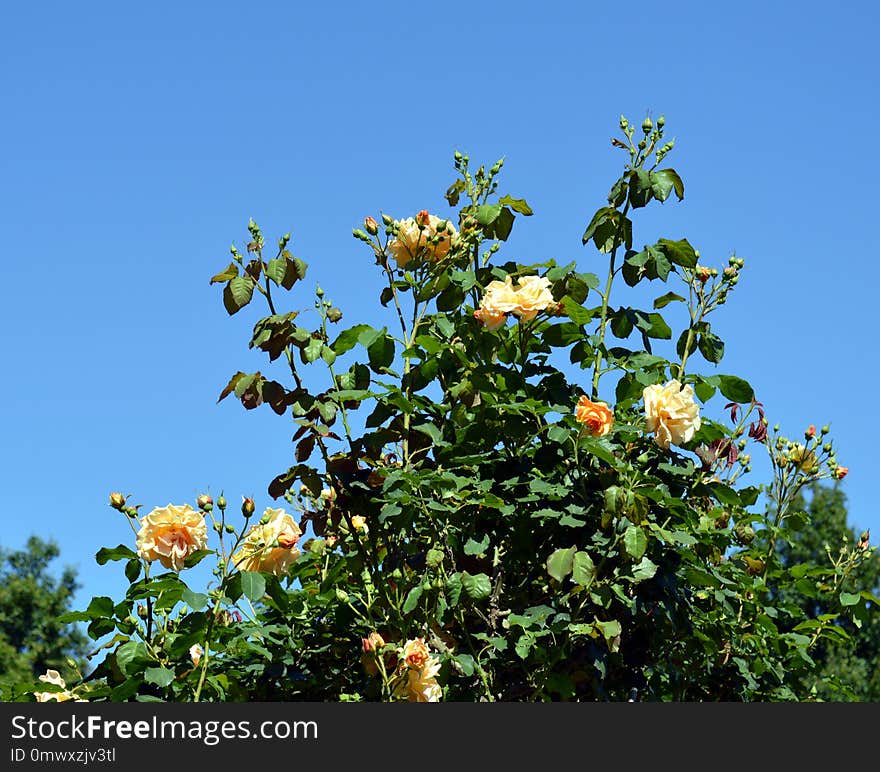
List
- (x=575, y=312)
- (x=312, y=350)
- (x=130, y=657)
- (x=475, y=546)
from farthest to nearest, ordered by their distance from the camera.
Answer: (x=575, y=312) < (x=312, y=350) < (x=475, y=546) < (x=130, y=657)

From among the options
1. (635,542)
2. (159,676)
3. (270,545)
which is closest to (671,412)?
(635,542)

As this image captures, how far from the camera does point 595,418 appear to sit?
9.20 feet

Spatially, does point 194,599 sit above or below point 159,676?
above

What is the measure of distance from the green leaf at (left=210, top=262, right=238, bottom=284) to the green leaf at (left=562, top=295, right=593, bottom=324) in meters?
0.95

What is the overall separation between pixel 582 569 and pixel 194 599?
3.16 ft

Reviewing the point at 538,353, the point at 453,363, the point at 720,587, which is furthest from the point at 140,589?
the point at 720,587

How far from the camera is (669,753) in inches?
93.0

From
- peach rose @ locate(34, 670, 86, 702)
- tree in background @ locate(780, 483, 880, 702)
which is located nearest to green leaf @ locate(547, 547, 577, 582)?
peach rose @ locate(34, 670, 86, 702)

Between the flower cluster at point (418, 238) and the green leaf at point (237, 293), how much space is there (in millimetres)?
478


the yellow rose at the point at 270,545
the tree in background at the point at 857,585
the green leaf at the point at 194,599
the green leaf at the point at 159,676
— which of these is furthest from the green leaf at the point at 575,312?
the tree in background at the point at 857,585

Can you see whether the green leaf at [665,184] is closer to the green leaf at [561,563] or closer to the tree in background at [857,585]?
the green leaf at [561,563]

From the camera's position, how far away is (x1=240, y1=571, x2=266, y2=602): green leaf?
2.55m

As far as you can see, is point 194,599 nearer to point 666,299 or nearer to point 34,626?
point 666,299

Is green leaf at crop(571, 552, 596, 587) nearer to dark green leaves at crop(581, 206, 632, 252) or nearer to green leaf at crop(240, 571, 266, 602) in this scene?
green leaf at crop(240, 571, 266, 602)
